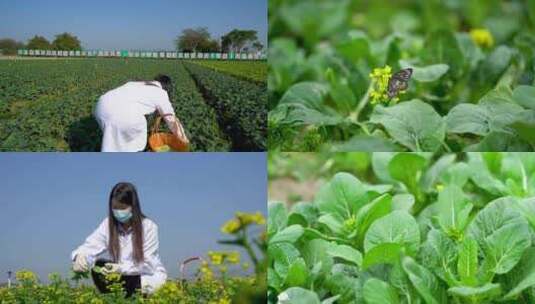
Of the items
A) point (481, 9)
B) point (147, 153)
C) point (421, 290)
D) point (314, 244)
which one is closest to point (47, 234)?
point (147, 153)

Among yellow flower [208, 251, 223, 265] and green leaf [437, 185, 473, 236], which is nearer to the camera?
green leaf [437, 185, 473, 236]

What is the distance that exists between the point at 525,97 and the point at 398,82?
34 centimetres

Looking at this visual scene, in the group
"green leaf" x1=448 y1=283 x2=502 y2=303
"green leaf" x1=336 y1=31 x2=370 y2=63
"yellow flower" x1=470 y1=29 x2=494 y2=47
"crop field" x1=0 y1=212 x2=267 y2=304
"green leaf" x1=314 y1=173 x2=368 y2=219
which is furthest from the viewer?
"yellow flower" x1=470 y1=29 x2=494 y2=47

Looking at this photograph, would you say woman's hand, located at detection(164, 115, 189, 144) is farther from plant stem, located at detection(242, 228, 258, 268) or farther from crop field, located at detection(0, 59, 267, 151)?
plant stem, located at detection(242, 228, 258, 268)

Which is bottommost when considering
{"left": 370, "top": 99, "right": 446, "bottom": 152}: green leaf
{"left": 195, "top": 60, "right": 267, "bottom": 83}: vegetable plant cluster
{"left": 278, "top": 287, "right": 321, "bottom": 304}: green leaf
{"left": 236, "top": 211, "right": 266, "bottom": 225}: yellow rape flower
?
{"left": 278, "top": 287, "right": 321, "bottom": 304}: green leaf

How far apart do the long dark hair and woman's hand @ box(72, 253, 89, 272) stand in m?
0.06

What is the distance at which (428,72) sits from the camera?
99.9 inches

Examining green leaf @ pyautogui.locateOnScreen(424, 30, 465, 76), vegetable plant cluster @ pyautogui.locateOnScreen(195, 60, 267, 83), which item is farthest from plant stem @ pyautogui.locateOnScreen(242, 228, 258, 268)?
green leaf @ pyautogui.locateOnScreen(424, 30, 465, 76)

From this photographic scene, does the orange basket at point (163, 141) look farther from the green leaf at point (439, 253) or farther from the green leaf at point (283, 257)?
the green leaf at point (439, 253)

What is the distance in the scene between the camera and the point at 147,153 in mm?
2297

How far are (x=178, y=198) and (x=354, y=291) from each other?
550mm

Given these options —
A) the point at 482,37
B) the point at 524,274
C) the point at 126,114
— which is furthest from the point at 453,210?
the point at 482,37

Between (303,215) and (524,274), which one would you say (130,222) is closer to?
(303,215)

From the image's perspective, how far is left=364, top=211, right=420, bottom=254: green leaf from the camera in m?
1.92
